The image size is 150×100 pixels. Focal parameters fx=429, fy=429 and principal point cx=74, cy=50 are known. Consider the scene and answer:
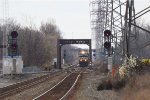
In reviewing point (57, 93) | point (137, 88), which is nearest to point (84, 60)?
point (57, 93)

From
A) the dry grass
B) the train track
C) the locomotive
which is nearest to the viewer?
the dry grass

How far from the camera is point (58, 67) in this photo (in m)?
88.8

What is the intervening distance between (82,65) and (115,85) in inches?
2673

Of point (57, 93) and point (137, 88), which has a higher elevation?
point (137, 88)

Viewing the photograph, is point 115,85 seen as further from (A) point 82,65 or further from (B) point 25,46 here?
(A) point 82,65

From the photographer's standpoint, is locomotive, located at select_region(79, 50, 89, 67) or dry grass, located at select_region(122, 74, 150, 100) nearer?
dry grass, located at select_region(122, 74, 150, 100)

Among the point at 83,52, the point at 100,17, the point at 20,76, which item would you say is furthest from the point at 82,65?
the point at 20,76

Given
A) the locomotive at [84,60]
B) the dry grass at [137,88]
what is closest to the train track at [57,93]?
the dry grass at [137,88]

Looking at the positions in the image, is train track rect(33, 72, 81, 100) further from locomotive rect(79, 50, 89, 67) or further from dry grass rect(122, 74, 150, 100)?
locomotive rect(79, 50, 89, 67)

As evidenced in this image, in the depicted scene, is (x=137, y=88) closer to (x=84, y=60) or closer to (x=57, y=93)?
(x=57, y=93)

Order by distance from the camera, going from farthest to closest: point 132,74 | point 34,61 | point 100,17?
point 34,61 < point 100,17 < point 132,74

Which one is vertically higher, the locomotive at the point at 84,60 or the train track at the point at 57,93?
the locomotive at the point at 84,60

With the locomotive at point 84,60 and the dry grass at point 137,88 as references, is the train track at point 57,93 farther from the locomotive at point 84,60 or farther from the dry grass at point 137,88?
the locomotive at point 84,60

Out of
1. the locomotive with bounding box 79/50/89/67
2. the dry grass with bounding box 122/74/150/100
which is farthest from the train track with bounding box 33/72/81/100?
the locomotive with bounding box 79/50/89/67
